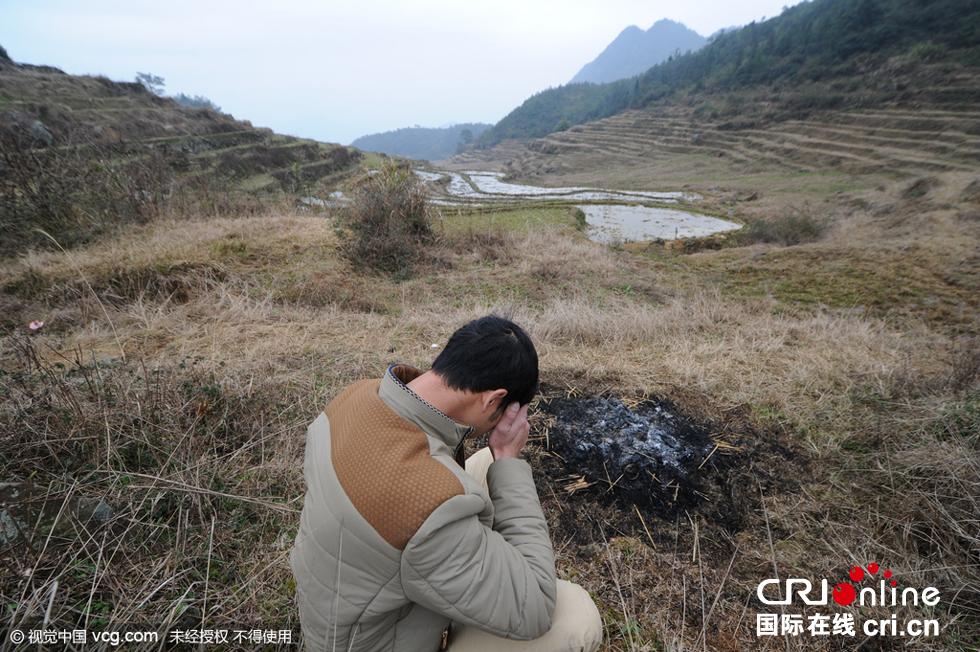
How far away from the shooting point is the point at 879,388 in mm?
3016

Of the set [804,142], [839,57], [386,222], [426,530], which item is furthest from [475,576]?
[839,57]

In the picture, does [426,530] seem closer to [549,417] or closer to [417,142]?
[549,417]

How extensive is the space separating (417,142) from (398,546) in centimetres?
14468

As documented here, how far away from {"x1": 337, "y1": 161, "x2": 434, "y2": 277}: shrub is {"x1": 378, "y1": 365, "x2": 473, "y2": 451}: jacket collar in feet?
18.3

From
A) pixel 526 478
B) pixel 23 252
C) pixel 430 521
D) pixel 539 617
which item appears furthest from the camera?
pixel 23 252

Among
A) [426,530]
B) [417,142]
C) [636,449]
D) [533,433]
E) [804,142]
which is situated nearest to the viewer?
[426,530]

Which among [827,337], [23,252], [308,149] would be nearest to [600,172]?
[308,149]

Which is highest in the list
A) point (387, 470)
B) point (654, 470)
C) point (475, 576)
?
point (387, 470)

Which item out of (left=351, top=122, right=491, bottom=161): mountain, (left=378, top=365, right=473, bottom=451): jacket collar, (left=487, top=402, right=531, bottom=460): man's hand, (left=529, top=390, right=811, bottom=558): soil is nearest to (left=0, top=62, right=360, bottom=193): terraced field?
(left=529, top=390, right=811, bottom=558): soil

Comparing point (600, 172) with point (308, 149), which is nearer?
point (308, 149)

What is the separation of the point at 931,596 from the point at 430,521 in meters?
2.39

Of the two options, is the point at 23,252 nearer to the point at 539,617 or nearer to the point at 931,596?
the point at 539,617

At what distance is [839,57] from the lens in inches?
1523

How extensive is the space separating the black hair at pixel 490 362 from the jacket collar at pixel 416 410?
119 mm
